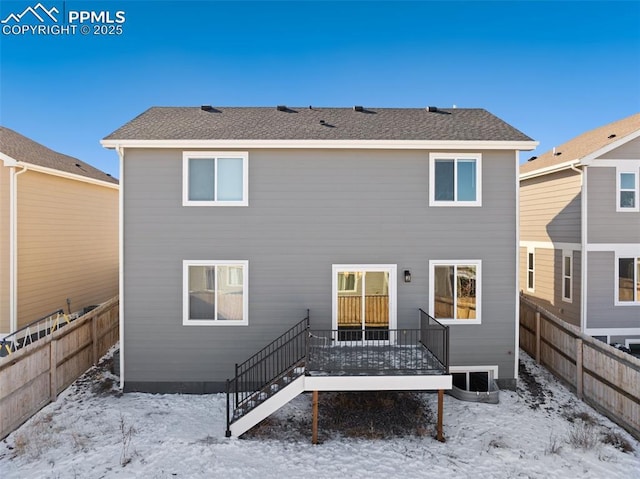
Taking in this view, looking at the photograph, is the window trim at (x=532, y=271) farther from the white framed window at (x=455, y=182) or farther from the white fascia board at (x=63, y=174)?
the white fascia board at (x=63, y=174)

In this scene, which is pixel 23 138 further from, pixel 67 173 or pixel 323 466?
pixel 323 466

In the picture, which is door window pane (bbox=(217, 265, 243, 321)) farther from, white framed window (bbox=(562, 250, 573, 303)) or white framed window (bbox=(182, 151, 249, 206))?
white framed window (bbox=(562, 250, 573, 303))

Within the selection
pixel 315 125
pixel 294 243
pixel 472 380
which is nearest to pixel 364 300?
pixel 294 243

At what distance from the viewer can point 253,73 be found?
19078mm

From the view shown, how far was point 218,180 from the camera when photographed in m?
9.23

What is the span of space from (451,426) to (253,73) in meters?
17.9

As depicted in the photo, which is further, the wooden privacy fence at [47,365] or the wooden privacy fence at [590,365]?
the wooden privacy fence at [590,365]

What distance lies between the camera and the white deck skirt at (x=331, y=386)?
23.4ft

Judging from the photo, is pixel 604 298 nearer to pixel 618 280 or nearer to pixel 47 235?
pixel 618 280

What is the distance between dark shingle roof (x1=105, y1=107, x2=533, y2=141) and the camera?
9.19 m

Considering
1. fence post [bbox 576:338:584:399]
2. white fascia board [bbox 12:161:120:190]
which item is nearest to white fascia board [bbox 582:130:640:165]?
fence post [bbox 576:338:584:399]

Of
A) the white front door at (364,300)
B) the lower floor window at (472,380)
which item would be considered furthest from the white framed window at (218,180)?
the lower floor window at (472,380)

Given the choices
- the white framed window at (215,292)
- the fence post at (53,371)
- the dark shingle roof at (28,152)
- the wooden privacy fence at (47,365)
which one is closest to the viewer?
the wooden privacy fence at (47,365)

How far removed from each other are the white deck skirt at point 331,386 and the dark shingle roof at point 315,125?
18.1 ft
